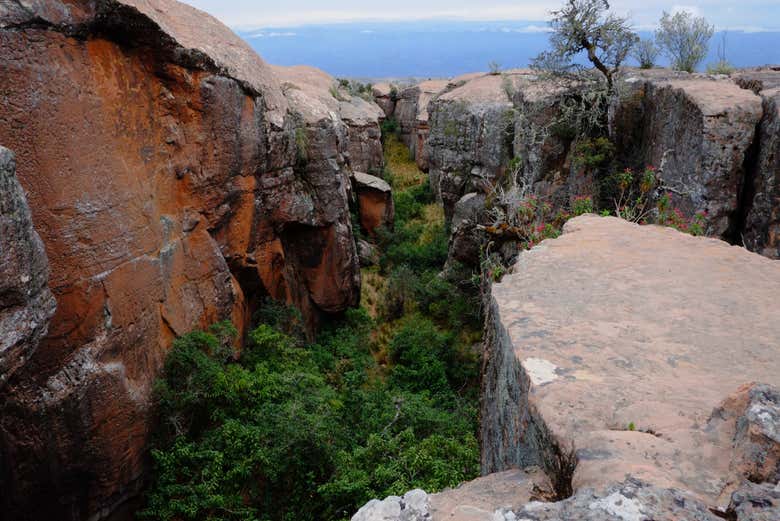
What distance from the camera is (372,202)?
2050cm

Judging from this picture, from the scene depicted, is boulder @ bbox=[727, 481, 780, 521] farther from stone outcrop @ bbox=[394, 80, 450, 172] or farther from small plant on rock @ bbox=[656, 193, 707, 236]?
stone outcrop @ bbox=[394, 80, 450, 172]

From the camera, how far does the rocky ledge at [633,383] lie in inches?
95.8

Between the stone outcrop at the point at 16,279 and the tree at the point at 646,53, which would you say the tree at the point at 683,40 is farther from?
the stone outcrop at the point at 16,279

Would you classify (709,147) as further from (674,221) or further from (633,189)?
(633,189)

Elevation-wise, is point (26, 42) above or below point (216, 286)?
above

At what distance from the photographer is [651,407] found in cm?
314

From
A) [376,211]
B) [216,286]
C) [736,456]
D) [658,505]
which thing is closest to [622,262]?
[736,456]

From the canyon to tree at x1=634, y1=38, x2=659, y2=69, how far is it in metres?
1.25

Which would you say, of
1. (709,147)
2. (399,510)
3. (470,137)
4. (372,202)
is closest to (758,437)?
(399,510)

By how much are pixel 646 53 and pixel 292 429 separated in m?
11.3

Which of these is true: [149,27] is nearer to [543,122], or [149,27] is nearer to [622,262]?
[622,262]

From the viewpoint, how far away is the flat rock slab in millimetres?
2723

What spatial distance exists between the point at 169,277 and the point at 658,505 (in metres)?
8.49

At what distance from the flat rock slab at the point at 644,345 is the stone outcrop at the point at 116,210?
465cm
